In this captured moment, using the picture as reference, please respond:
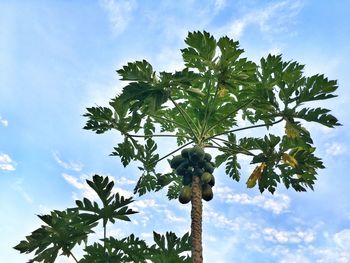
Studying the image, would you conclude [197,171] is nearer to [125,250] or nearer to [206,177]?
[206,177]

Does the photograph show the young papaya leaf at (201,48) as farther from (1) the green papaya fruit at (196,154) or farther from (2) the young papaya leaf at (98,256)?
(2) the young papaya leaf at (98,256)

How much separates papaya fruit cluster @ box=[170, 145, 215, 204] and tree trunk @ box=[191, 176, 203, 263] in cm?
Answer: 17

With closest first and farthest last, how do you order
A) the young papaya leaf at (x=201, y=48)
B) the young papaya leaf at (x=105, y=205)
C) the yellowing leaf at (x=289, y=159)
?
the young papaya leaf at (x=105, y=205) < the young papaya leaf at (x=201, y=48) < the yellowing leaf at (x=289, y=159)

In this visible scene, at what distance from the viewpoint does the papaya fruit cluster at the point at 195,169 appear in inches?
289

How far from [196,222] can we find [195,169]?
0.98m

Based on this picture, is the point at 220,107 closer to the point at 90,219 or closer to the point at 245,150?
the point at 245,150

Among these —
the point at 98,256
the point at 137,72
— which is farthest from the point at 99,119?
the point at 98,256

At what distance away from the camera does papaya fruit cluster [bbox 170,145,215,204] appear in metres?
7.34

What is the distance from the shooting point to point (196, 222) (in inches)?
269

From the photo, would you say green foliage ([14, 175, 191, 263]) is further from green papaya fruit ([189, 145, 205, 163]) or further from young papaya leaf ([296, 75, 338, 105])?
young papaya leaf ([296, 75, 338, 105])

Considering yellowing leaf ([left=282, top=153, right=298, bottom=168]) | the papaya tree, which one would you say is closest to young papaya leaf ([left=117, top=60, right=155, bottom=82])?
the papaya tree

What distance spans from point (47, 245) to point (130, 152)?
3.46 metres

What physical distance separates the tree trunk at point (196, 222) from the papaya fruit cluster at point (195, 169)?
0.55ft

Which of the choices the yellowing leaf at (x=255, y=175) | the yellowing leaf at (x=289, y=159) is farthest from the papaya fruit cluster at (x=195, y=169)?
the yellowing leaf at (x=289, y=159)
